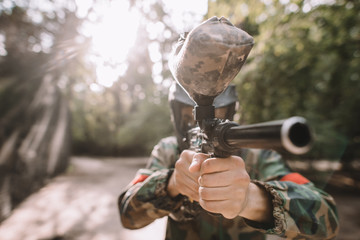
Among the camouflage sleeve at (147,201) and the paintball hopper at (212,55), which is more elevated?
the paintball hopper at (212,55)

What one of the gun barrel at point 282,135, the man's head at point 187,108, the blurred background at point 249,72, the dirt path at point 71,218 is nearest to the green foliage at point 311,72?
the blurred background at point 249,72

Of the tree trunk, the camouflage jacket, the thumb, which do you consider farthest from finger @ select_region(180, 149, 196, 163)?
the tree trunk

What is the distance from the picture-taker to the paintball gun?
Answer: 66cm

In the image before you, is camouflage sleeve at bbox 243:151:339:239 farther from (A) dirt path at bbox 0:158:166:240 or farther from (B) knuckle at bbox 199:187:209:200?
(A) dirt path at bbox 0:158:166:240

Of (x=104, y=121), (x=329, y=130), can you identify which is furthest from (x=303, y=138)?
(x=104, y=121)

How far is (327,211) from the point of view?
1.37m

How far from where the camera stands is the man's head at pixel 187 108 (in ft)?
5.54

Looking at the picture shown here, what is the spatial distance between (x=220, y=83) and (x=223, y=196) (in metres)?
0.56

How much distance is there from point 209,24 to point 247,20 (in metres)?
3.25

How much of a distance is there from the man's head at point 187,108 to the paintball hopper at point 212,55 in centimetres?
61

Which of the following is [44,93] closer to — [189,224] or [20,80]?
[20,80]

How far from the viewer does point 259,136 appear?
746mm

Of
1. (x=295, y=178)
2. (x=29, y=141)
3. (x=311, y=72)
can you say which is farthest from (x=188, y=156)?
(x=29, y=141)

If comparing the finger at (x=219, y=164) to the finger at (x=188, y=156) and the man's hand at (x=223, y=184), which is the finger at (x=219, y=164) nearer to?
the man's hand at (x=223, y=184)
